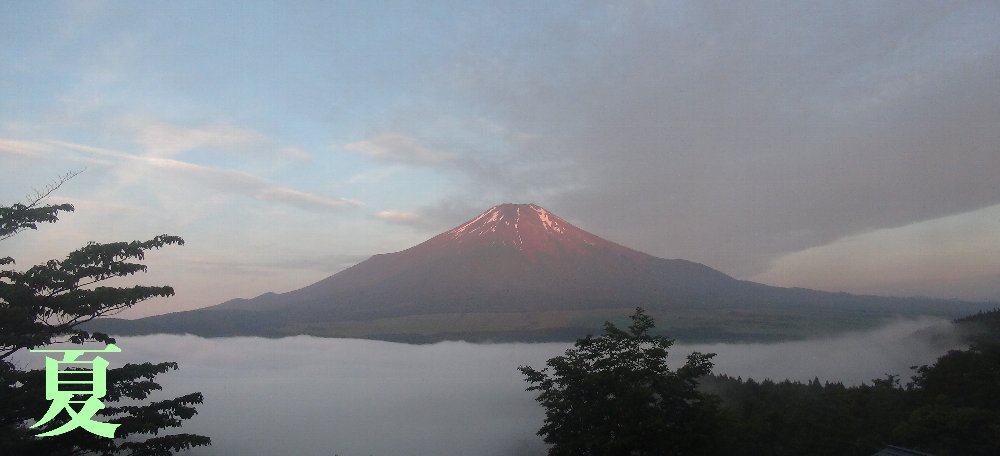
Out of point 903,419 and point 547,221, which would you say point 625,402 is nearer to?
point 903,419

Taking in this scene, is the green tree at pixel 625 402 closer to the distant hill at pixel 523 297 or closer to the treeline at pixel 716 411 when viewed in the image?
the treeline at pixel 716 411

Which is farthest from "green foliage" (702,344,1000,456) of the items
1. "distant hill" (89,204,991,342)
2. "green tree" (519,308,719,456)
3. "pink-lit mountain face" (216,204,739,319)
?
"pink-lit mountain face" (216,204,739,319)

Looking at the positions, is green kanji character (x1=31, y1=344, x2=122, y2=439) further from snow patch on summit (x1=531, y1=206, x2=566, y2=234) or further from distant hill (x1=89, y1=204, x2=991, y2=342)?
snow patch on summit (x1=531, y1=206, x2=566, y2=234)

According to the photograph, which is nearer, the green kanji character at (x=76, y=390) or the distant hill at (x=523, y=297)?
the green kanji character at (x=76, y=390)

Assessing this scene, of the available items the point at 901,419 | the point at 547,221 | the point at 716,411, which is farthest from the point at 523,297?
the point at 716,411

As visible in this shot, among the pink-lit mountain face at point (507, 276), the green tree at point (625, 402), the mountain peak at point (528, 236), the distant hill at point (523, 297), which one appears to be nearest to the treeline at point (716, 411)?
the green tree at point (625, 402)
